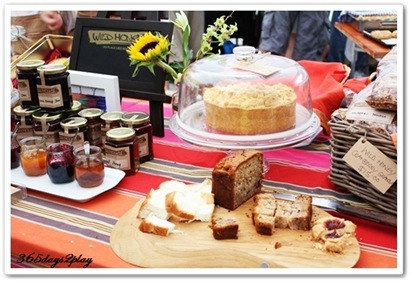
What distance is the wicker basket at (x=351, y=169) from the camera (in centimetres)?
101

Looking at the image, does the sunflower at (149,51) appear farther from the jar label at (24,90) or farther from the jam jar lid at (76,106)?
the jar label at (24,90)

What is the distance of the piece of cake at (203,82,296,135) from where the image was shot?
1.21m

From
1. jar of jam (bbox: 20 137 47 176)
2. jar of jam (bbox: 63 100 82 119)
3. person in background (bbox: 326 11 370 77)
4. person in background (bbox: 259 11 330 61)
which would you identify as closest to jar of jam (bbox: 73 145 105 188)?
jar of jam (bbox: 20 137 47 176)

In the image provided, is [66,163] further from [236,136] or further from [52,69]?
[236,136]

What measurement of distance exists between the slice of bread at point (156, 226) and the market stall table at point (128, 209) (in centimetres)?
8

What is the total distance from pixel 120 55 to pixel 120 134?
15.8 inches

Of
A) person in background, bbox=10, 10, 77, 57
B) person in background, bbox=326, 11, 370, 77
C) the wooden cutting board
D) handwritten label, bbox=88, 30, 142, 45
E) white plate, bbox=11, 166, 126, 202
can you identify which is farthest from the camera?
person in background, bbox=326, 11, 370, 77

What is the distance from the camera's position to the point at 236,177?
3.47 feet

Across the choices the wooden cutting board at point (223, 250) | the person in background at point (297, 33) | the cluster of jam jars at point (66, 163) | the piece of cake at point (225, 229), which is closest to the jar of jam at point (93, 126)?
the cluster of jam jars at point (66, 163)

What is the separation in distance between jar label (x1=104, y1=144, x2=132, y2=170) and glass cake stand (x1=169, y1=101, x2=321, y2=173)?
14cm

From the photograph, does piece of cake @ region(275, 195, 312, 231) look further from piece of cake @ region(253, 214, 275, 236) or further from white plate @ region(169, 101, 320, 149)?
white plate @ region(169, 101, 320, 149)

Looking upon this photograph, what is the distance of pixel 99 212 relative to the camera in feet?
3.60
